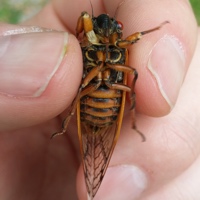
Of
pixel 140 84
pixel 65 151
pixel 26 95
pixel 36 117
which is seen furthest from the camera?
pixel 65 151

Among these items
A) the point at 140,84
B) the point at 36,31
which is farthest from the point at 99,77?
the point at 36,31

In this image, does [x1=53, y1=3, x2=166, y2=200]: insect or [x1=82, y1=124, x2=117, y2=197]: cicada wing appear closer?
[x1=53, y1=3, x2=166, y2=200]: insect

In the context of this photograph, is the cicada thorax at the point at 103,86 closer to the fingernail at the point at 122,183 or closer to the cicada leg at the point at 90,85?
the cicada leg at the point at 90,85

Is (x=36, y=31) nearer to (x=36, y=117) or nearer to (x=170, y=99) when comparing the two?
(x=36, y=117)

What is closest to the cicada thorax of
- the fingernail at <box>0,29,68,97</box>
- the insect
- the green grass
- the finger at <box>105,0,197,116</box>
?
the insect

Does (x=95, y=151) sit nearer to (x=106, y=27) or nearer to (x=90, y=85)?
(x=90, y=85)

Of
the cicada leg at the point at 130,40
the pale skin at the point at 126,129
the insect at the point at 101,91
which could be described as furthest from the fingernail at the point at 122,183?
the cicada leg at the point at 130,40

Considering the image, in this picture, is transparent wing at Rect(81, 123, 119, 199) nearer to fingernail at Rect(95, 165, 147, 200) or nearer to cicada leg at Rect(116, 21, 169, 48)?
fingernail at Rect(95, 165, 147, 200)

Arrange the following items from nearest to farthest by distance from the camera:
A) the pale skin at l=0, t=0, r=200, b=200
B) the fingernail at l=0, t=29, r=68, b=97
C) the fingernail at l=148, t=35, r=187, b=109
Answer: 1. the fingernail at l=0, t=29, r=68, b=97
2. the pale skin at l=0, t=0, r=200, b=200
3. the fingernail at l=148, t=35, r=187, b=109
